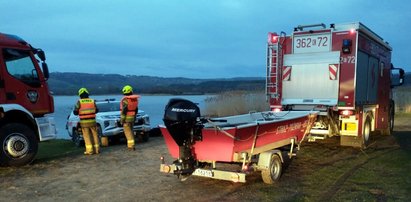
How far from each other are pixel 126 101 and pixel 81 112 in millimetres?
1398

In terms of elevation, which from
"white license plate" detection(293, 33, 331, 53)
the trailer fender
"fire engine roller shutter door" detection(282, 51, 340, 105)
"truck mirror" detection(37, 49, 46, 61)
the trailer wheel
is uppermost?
"white license plate" detection(293, 33, 331, 53)

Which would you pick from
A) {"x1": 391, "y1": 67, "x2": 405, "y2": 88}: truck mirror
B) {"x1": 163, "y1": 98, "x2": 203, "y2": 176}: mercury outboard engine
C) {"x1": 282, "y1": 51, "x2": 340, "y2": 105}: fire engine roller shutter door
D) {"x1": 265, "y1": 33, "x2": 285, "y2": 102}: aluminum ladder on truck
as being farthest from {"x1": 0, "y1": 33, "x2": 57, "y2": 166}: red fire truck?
{"x1": 391, "y1": 67, "x2": 405, "y2": 88}: truck mirror

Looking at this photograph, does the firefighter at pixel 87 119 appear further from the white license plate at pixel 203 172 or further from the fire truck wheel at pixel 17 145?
the white license plate at pixel 203 172

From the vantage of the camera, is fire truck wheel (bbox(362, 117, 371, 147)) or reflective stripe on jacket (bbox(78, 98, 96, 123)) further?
fire truck wheel (bbox(362, 117, 371, 147))

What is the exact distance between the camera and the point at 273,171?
7.73 m

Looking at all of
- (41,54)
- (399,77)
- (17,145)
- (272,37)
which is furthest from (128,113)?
(399,77)

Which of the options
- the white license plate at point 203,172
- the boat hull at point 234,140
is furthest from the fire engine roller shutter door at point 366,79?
the white license plate at point 203,172

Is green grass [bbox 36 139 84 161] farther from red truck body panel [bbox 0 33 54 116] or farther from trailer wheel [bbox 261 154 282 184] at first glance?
trailer wheel [bbox 261 154 282 184]

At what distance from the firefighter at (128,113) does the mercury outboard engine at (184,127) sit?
558 centimetres

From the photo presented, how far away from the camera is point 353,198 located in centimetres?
667

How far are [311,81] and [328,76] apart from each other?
0.49 meters

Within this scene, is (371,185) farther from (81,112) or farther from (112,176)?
(81,112)

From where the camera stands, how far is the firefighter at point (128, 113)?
12273 millimetres

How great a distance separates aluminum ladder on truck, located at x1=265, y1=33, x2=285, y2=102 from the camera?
12.0 meters
